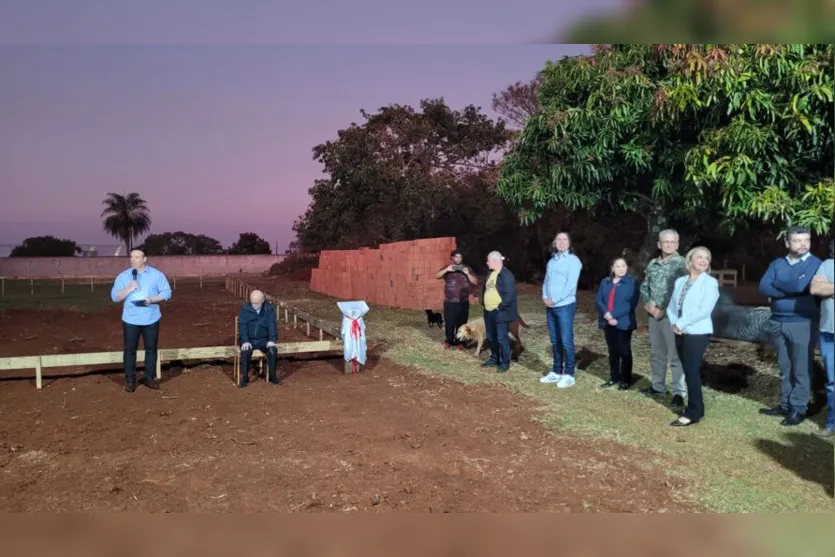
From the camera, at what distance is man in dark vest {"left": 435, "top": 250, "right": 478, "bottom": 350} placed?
7.00 metres

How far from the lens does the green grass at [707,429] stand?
2887 millimetres

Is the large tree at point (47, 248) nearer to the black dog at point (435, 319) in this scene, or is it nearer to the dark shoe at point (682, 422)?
the black dog at point (435, 319)

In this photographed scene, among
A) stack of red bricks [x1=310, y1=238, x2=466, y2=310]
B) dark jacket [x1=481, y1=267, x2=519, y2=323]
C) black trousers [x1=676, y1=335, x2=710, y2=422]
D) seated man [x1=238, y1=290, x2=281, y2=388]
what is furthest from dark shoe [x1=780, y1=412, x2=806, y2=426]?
stack of red bricks [x1=310, y1=238, x2=466, y2=310]

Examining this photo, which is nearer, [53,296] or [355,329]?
[355,329]

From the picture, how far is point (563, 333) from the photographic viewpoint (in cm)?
514

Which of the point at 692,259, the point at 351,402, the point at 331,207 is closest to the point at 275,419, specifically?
the point at 351,402

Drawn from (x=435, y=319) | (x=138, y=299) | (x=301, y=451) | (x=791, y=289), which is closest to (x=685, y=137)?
(x=791, y=289)

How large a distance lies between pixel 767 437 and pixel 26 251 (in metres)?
18.7

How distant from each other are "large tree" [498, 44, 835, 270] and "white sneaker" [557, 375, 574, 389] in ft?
5.46

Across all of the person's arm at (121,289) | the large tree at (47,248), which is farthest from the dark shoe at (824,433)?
the large tree at (47,248)

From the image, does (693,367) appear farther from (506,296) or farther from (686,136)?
(686,136)

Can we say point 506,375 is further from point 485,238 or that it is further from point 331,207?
point 331,207

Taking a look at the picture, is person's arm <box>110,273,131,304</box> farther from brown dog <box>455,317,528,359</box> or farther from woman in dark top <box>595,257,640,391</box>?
woman in dark top <box>595,257,640,391</box>

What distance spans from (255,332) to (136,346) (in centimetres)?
97
